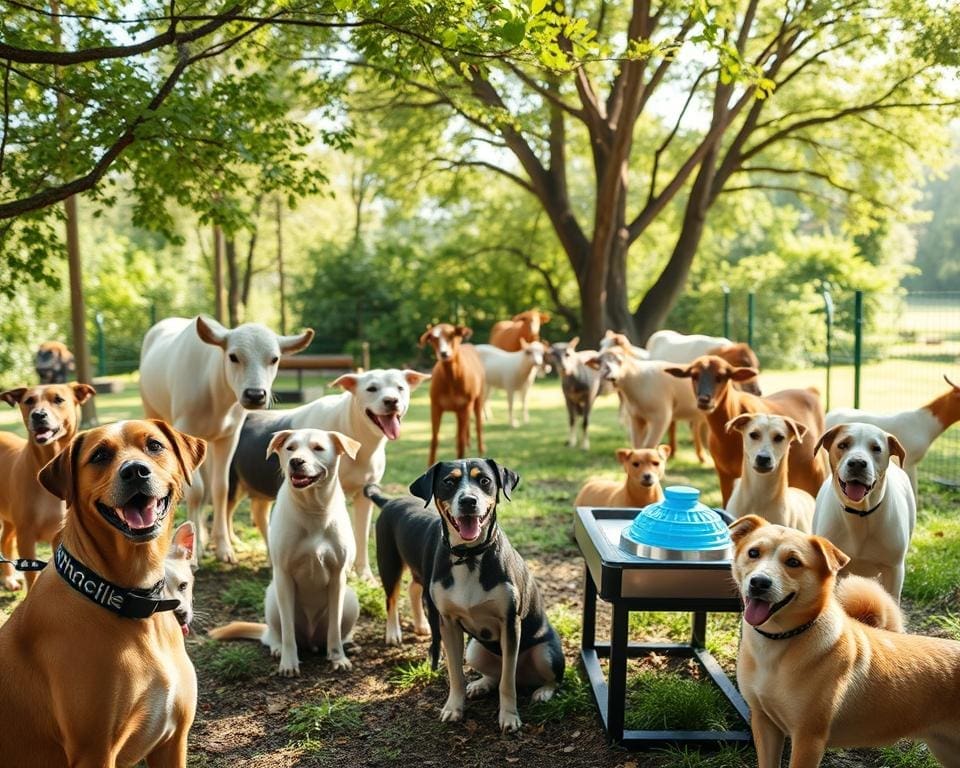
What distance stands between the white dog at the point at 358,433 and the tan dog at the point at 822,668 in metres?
3.25

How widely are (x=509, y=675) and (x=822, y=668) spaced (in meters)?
1.53

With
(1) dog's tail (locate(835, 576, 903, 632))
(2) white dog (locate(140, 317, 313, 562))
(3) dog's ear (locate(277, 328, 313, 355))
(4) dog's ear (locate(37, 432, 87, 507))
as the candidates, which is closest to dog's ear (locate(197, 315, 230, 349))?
(2) white dog (locate(140, 317, 313, 562))

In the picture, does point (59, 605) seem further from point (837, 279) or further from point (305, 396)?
point (837, 279)

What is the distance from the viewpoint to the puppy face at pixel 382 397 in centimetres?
581

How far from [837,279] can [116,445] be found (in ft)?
84.4

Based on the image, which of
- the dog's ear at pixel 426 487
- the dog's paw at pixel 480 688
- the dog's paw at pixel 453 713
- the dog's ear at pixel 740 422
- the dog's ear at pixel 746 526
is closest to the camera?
the dog's ear at pixel 746 526

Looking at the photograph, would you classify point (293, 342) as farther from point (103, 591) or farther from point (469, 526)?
point (103, 591)

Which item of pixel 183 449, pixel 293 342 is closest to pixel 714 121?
pixel 293 342

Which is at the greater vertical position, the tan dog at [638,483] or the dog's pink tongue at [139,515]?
the dog's pink tongue at [139,515]

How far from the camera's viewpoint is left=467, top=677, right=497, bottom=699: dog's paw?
432 cm

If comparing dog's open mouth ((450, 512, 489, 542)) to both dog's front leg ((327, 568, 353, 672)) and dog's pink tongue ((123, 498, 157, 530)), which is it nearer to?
dog's front leg ((327, 568, 353, 672))

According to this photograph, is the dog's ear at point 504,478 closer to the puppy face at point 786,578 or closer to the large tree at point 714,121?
the puppy face at point 786,578

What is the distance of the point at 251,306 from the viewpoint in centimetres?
3200

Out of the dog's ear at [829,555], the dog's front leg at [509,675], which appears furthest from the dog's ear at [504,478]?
the dog's ear at [829,555]
